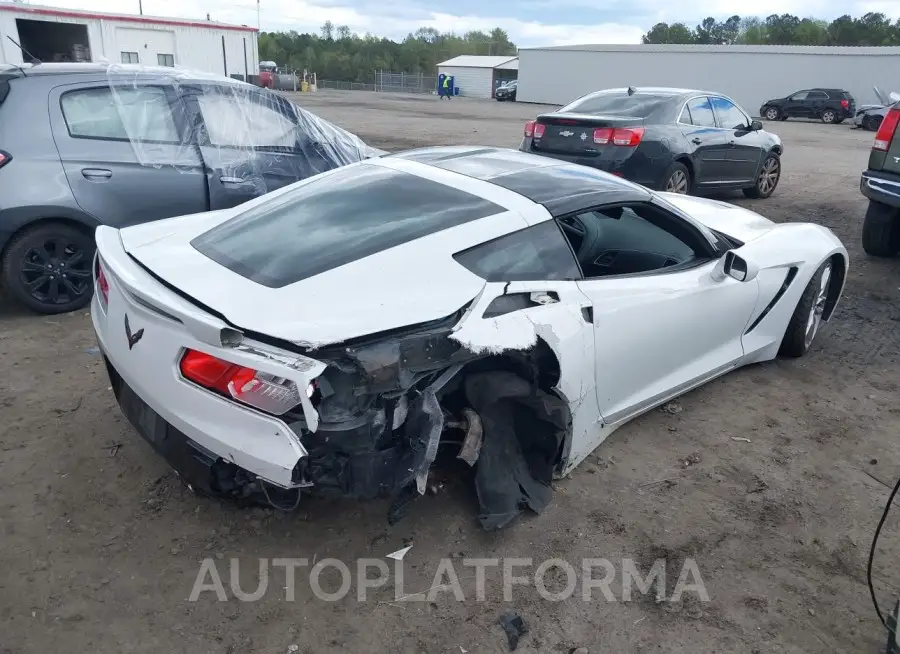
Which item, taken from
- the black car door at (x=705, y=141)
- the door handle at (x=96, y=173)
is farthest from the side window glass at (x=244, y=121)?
the black car door at (x=705, y=141)

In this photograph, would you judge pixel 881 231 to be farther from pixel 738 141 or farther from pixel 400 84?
pixel 400 84

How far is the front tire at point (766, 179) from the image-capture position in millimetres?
9188

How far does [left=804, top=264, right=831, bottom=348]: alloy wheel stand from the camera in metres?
4.24

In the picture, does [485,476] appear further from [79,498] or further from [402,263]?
[79,498]

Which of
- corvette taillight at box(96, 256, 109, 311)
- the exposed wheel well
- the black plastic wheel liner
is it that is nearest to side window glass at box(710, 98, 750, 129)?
the exposed wheel well

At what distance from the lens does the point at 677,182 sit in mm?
7809

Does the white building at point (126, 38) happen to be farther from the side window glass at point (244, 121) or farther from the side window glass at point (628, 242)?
the side window glass at point (628, 242)

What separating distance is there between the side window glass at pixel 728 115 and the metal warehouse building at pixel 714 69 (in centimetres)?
2822

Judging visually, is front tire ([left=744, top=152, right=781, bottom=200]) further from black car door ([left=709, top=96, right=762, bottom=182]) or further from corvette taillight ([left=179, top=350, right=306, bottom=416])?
corvette taillight ([left=179, top=350, right=306, bottom=416])

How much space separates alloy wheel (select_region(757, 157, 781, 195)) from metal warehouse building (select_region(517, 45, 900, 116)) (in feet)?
90.2

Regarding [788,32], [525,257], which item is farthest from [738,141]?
[788,32]

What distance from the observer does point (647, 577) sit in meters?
2.56

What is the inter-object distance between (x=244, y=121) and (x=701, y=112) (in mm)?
5630

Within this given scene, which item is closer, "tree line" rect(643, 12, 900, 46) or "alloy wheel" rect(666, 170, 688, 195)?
"alloy wheel" rect(666, 170, 688, 195)
